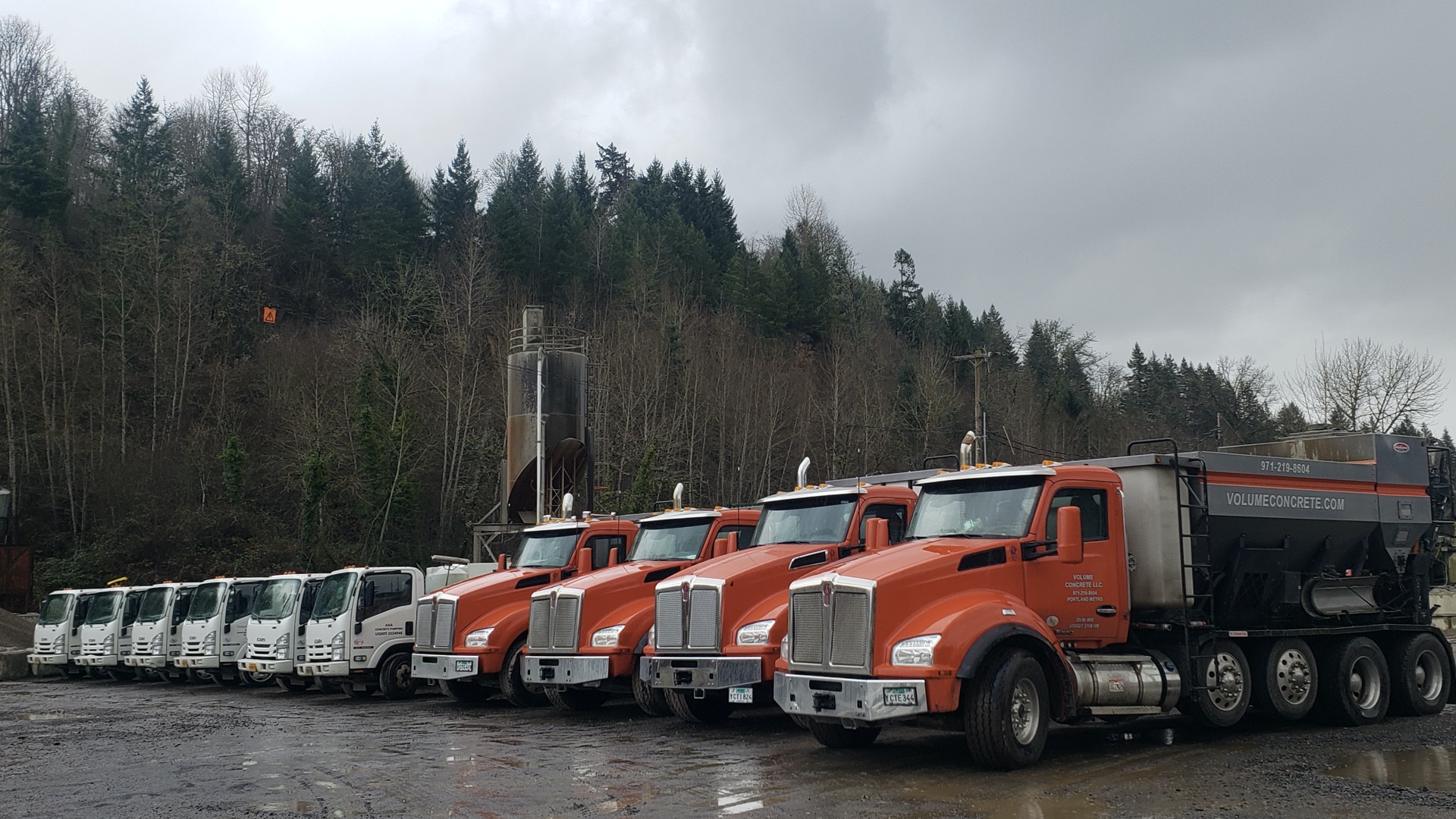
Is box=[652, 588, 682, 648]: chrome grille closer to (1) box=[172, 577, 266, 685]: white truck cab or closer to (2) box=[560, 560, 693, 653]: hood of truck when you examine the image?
(2) box=[560, 560, 693, 653]: hood of truck

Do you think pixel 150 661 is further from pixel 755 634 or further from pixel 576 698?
pixel 755 634

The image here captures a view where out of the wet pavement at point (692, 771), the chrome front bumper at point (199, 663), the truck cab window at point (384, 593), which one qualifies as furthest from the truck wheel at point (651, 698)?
the chrome front bumper at point (199, 663)

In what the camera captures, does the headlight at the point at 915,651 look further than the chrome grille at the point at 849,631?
No

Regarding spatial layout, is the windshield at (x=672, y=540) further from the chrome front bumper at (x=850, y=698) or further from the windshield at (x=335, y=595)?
the chrome front bumper at (x=850, y=698)

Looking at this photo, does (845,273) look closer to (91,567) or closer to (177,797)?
(91,567)

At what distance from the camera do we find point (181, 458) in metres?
47.0

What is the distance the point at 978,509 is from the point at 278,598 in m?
16.5

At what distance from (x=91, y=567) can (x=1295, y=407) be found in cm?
5174

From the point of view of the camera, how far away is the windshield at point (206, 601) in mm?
26688

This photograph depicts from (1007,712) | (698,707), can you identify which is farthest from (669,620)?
(1007,712)

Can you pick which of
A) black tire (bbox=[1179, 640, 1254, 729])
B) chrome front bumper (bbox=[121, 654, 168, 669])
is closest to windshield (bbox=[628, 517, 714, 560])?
black tire (bbox=[1179, 640, 1254, 729])

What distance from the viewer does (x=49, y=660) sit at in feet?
103

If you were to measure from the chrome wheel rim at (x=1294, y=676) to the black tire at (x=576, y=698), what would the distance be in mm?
8986

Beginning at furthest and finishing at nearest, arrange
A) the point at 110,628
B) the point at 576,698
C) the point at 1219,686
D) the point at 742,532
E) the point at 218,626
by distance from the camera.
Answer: the point at 110,628 < the point at 218,626 < the point at 742,532 < the point at 576,698 < the point at 1219,686
